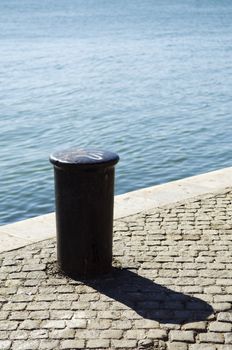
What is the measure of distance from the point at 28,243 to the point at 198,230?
1861 mm

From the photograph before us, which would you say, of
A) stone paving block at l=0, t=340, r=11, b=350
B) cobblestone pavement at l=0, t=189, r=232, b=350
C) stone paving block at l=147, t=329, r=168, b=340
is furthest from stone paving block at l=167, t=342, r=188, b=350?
stone paving block at l=0, t=340, r=11, b=350

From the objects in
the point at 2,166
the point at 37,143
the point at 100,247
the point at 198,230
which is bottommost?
the point at 100,247

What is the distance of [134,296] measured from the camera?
5715 millimetres

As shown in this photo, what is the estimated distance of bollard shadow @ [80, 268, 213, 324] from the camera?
5.36 m

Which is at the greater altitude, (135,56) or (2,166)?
(135,56)

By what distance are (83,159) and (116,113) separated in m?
13.9

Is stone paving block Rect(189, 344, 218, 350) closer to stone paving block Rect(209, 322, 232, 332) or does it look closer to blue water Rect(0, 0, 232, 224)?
stone paving block Rect(209, 322, 232, 332)

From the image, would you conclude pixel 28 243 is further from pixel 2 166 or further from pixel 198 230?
pixel 2 166

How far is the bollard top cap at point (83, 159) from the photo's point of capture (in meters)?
5.84

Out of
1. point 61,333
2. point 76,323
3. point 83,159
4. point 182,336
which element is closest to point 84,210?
point 83,159

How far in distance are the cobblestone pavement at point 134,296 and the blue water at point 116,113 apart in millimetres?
4249

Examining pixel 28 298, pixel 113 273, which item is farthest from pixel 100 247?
pixel 28 298

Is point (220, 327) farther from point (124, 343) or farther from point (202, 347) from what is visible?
point (124, 343)

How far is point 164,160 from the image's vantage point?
14383 mm
